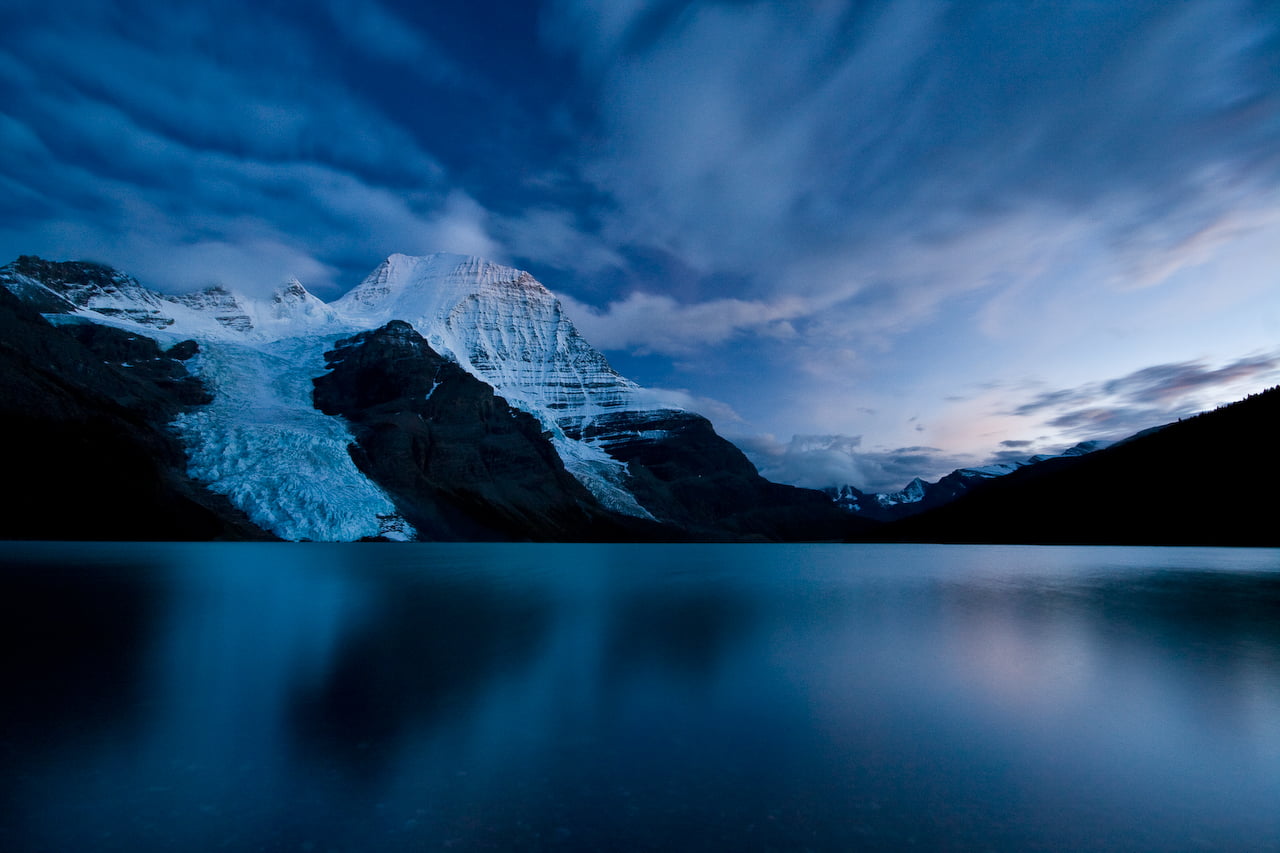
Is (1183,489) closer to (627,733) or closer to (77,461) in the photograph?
(627,733)

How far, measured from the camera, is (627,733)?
1260 centimetres

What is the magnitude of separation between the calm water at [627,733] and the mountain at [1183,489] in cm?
14165

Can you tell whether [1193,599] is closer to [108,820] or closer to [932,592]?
[932,592]

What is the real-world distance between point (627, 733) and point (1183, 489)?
181183 millimetres

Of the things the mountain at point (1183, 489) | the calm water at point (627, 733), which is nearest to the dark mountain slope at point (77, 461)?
the calm water at point (627, 733)

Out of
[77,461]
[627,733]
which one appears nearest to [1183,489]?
[627,733]

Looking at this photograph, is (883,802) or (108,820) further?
(883,802)

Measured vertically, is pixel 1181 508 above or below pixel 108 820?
above

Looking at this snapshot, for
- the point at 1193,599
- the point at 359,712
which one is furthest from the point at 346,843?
the point at 1193,599

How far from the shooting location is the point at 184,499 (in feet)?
455

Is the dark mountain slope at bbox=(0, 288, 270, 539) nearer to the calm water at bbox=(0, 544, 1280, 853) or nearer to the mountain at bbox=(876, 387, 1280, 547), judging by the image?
the calm water at bbox=(0, 544, 1280, 853)

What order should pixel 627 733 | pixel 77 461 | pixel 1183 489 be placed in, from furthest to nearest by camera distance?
1. pixel 1183 489
2. pixel 77 461
3. pixel 627 733

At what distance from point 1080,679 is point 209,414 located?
214 metres

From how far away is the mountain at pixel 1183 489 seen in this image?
132 meters
